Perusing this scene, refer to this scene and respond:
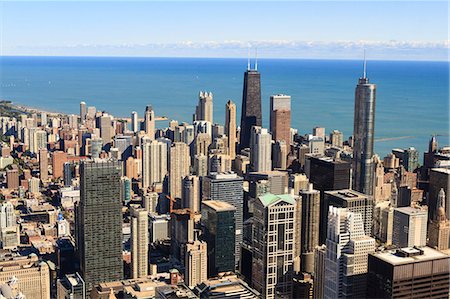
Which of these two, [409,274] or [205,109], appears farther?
[205,109]

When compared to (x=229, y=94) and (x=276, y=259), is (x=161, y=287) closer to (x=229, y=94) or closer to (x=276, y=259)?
(x=276, y=259)

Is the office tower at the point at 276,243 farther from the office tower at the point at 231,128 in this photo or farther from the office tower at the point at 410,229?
the office tower at the point at 231,128

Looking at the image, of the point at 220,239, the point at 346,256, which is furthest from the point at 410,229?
the point at 346,256

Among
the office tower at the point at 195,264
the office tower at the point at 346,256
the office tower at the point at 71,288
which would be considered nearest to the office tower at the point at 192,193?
the office tower at the point at 195,264

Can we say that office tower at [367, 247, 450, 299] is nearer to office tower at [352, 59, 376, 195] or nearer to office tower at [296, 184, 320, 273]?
office tower at [296, 184, 320, 273]

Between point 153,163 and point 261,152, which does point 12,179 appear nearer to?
point 153,163

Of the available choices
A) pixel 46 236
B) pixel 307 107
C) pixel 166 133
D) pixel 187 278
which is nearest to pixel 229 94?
pixel 307 107
